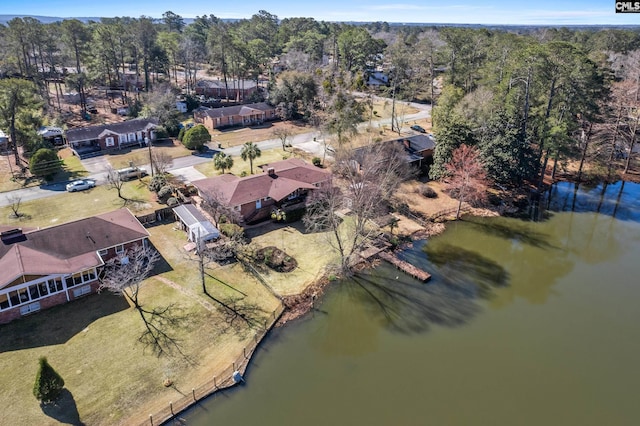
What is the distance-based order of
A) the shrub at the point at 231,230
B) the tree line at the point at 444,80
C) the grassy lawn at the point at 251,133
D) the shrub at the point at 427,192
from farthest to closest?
the grassy lawn at the point at 251,133 < the shrub at the point at 427,192 < the tree line at the point at 444,80 < the shrub at the point at 231,230

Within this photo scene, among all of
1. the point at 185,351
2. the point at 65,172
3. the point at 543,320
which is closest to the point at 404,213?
the point at 543,320

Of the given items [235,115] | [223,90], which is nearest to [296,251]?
[235,115]

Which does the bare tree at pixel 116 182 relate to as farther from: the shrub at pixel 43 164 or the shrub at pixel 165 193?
the shrub at pixel 43 164

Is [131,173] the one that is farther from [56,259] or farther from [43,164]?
[56,259]

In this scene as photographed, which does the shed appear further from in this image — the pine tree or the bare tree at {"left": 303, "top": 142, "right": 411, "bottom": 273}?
the pine tree

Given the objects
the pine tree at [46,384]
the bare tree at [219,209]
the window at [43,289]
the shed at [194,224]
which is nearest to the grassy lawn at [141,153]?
the shed at [194,224]

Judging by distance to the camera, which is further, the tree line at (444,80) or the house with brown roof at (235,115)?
the house with brown roof at (235,115)

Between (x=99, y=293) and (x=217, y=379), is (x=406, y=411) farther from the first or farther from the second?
(x=99, y=293)
